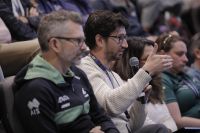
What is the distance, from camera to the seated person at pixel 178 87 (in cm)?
368

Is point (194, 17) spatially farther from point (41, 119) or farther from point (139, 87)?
point (41, 119)

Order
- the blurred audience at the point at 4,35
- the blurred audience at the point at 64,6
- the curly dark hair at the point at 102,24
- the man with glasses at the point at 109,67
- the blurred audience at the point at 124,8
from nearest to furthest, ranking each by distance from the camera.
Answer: the man with glasses at the point at 109,67 → the curly dark hair at the point at 102,24 → the blurred audience at the point at 4,35 → the blurred audience at the point at 64,6 → the blurred audience at the point at 124,8

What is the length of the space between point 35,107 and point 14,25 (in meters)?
1.37

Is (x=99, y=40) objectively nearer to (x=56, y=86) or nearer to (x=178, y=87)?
(x=56, y=86)

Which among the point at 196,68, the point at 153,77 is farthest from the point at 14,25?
the point at 196,68

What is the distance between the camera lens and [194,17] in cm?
674

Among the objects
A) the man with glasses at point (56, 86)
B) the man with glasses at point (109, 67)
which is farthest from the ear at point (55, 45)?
the man with glasses at point (109, 67)

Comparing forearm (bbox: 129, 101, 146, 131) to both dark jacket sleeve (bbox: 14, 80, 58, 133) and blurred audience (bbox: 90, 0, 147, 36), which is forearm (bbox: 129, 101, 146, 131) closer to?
dark jacket sleeve (bbox: 14, 80, 58, 133)

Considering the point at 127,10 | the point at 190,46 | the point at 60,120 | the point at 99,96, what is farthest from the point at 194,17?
the point at 60,120

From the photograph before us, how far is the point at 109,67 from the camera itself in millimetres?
3102

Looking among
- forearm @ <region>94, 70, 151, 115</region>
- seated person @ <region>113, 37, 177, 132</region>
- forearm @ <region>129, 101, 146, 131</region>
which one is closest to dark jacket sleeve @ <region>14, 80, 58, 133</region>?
forearm @ <region>94, 70, 151, 115</region>

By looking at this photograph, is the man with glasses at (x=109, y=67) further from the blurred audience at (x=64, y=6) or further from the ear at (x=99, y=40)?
the blurred audience at (x=64, y=6)

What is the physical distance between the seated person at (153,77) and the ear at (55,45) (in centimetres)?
72

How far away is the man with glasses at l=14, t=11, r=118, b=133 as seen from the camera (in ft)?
7.84
